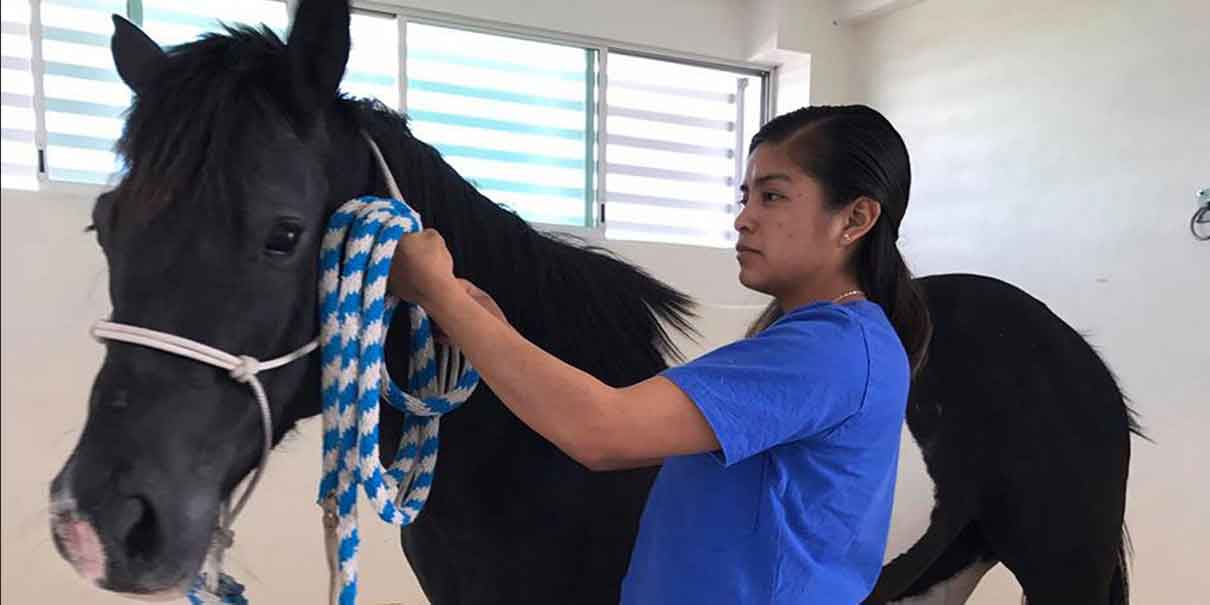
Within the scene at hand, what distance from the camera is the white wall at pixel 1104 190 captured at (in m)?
2.11

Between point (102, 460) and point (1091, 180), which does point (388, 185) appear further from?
point (1091, 180)

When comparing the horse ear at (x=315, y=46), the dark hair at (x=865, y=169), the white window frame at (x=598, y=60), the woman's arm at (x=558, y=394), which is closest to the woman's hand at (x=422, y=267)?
the woman's arm at (x=558, y=394)

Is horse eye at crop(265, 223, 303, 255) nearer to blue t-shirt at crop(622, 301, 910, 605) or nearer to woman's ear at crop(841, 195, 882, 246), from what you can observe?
blue t-shirt at crop(622, 301, 910, 605)

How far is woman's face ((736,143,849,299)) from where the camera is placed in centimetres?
82

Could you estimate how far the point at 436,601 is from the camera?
973mm

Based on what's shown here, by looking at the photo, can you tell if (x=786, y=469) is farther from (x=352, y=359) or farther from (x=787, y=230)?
(x=352, y=359)

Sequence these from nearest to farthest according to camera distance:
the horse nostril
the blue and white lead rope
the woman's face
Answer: the horse nostril
the blue and white lead rope
the woman's face

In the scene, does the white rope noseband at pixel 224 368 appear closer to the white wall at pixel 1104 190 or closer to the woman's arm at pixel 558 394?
the woman's arm at pixel 558 394

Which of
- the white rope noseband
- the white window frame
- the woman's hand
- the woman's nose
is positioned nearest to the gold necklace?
the woman's nose

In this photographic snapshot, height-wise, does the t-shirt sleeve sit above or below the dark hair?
below

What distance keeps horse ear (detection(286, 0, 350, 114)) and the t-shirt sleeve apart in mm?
352

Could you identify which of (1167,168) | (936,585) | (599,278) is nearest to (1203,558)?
(936,585)

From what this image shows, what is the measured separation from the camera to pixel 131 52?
72cm

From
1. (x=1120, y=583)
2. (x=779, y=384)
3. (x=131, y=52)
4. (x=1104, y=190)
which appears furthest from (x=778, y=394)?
(x=1104, y=190)
